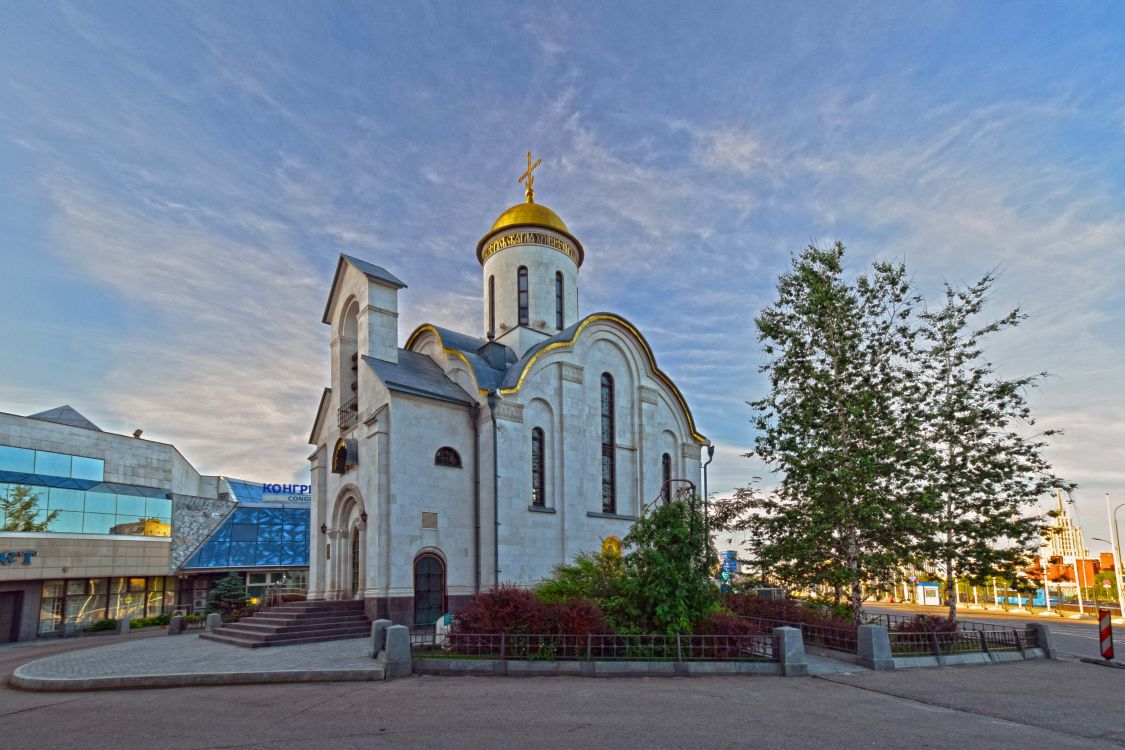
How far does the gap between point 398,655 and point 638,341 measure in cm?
1754

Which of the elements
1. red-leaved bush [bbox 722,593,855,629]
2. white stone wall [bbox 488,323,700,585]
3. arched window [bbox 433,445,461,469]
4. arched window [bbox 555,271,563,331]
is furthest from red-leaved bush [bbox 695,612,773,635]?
arched window [bbox 555,271,563,331]

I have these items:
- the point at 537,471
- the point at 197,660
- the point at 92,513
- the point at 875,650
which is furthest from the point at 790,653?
the point at 92,513

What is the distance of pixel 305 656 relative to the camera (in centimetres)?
1477

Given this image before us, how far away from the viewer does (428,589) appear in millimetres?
19984

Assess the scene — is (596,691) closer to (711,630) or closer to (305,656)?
(711,630)

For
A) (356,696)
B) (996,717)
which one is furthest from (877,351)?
(356,696)

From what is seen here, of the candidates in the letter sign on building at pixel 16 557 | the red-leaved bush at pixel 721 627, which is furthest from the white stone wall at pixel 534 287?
the letter sign on building at pixel 16 557

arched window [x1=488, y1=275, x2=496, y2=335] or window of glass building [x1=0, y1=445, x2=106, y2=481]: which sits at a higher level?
arched window [x1=488, y1=275, x2=496, y2=335]

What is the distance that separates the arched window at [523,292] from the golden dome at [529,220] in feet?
6.09

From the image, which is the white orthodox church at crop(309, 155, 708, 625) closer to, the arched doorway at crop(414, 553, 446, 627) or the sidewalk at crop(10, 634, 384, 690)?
the arched doorway at crop(414, 553, 446, 627)

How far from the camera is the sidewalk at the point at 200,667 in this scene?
12.4 metres

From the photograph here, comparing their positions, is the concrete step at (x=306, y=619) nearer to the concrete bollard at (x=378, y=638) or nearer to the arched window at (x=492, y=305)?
the concrete bollard at (x=378, y=638)

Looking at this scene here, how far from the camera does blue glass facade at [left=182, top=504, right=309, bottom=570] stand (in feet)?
117

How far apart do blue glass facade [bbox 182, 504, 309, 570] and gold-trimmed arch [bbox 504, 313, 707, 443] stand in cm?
2039
